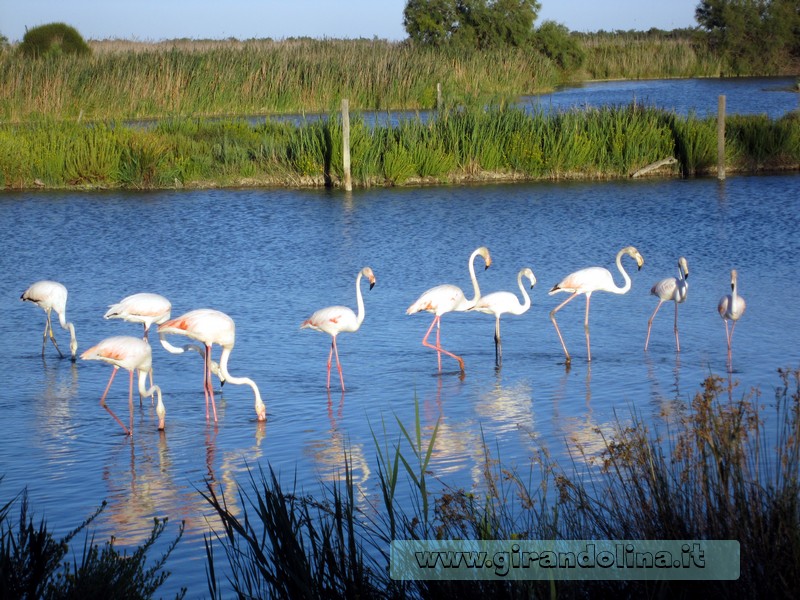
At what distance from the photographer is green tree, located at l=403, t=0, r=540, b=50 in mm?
53000

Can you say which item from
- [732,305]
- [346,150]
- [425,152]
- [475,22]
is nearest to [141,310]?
[732,305]

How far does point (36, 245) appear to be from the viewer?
1717 centimetres

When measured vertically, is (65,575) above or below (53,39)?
below

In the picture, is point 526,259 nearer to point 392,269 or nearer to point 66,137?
point 392,269

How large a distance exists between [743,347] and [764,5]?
2205 inches

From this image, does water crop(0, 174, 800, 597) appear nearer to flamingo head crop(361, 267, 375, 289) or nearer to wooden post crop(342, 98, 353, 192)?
wooden post crop(342, 98, 353, 192)

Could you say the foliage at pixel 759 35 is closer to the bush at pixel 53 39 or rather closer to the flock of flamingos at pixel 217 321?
the bush at pixel 53 39

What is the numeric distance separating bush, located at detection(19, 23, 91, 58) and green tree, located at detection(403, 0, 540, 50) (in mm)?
16053

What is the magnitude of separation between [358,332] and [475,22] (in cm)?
4436

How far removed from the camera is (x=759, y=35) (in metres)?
60.4

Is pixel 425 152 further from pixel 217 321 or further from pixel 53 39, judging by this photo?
pixel 53 39

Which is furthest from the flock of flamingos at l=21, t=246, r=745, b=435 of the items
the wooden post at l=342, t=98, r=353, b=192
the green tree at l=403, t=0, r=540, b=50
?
the green tree at l=403, t=0, r=540, b=50

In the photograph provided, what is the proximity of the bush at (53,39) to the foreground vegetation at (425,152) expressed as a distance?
82.3 feet

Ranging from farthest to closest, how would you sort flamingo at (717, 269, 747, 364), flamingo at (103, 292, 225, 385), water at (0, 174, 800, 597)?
flamingo at (717, 269, 747, 364)
flamingo at (103, 292, 225, 385)
water at (0, 174, 800, 597)
